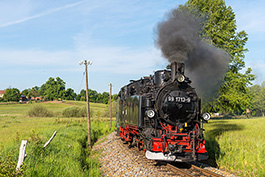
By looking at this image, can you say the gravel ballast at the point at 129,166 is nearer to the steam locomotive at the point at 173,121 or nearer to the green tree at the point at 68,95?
the steam locomotive at the point at 173,121

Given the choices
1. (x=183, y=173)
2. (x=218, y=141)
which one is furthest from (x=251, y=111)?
(x=183, y=173)

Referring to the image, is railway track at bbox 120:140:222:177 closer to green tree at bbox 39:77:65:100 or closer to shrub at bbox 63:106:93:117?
shrub at bbox 63:106:93:117

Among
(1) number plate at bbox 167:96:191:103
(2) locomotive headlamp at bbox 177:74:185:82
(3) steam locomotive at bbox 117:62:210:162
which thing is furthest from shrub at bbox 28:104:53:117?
(2) locomotive headlamp at bbox 177:74:185:82

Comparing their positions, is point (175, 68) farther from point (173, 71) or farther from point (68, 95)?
point (68, 95)

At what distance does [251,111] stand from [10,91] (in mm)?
94080

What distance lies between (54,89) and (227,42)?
357 ft

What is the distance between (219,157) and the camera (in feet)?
31.3

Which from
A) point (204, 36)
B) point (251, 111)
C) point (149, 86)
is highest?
point (204, 36)

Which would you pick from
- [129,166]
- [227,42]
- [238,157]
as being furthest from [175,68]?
[227,42]

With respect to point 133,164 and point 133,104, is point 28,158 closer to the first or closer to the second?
point 133,164

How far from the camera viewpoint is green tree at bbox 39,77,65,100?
117 meters

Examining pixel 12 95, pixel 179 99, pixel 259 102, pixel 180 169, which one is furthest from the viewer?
pixel 12 95

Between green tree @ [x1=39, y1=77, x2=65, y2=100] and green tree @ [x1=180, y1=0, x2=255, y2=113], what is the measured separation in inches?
4118

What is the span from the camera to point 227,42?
20.7 meters
